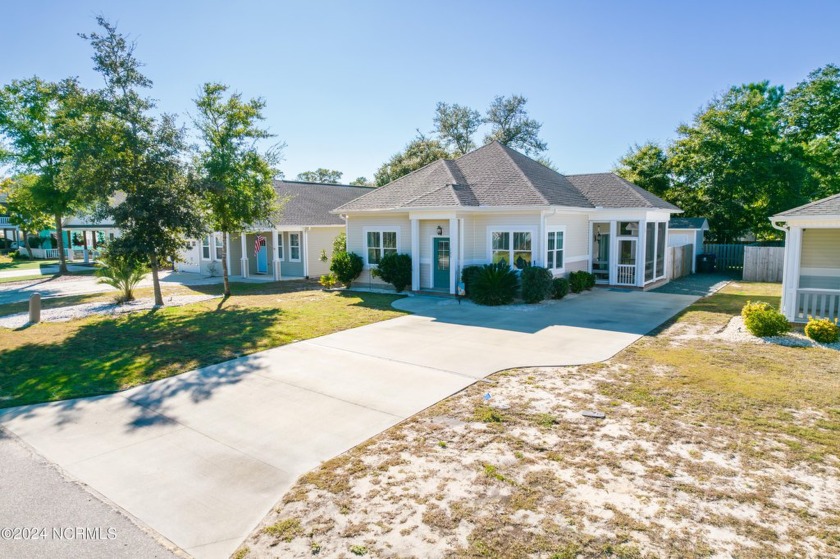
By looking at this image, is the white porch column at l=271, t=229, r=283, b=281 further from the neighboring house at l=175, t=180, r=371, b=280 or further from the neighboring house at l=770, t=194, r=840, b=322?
the neighboring house at l=770, t=194, r=840, b=322

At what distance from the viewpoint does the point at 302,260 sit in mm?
24672

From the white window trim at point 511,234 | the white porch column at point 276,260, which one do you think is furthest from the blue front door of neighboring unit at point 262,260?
the white window trim at point 511,234

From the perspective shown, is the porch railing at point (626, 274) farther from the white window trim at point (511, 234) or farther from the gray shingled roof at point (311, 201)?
the gray shingled roof at point (311, 201)

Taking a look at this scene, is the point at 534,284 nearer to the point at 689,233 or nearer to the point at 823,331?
the point at 823,331

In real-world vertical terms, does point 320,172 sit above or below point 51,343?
above

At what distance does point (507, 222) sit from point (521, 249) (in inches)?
42.0

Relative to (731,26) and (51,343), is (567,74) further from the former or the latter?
(51,343)

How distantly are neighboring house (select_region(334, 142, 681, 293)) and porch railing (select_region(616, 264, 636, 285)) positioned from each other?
0.13 ft

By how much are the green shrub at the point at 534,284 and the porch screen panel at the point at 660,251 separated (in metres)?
8.21

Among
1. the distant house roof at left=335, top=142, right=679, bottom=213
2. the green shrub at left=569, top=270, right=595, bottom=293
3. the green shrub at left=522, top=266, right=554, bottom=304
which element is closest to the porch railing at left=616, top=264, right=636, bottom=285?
the green shrub at left=569, top=270, right=595, bottom=293

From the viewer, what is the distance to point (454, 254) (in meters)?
16.9

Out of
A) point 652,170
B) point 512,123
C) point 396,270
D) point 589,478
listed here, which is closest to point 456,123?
point 512,123

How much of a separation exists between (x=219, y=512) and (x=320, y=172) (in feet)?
250

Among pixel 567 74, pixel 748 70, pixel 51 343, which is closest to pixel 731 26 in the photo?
pixel 567 74
